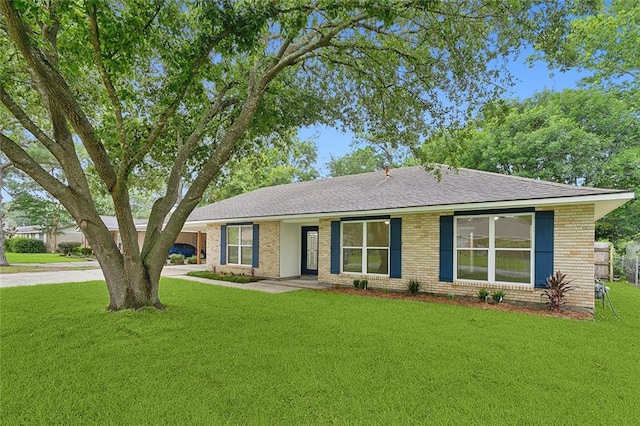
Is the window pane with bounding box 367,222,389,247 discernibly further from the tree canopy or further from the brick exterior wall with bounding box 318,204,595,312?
the tree canopy

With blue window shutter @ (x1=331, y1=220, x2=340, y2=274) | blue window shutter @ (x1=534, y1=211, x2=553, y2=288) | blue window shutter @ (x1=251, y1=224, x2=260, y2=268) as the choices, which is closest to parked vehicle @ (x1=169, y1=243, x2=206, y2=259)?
blue window shutter @ (x1=251, y1=224, x2=260, y2=268)

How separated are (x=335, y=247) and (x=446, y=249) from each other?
381cm

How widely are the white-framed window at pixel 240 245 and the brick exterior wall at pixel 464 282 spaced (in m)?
3.97

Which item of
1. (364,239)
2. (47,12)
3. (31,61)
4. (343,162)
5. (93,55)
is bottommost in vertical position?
(364,239)

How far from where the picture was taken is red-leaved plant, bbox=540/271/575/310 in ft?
25.6

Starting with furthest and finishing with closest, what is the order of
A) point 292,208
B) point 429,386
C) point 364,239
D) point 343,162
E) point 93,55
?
point 343,162 → point 292,208 → point 364,239 → point 93,55 → point 429,386

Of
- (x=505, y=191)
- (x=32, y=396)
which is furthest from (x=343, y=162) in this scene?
(x=32, y=396)

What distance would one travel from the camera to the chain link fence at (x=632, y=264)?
13725mm

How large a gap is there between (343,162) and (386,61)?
28.5 meters

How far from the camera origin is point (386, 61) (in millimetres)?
7926

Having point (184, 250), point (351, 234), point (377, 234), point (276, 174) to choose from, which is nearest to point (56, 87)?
point (351, 234)

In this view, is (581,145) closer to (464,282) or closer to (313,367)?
(464,282)

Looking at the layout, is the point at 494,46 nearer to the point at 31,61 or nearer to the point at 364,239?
the point at 364,239

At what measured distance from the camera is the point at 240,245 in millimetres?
15070
